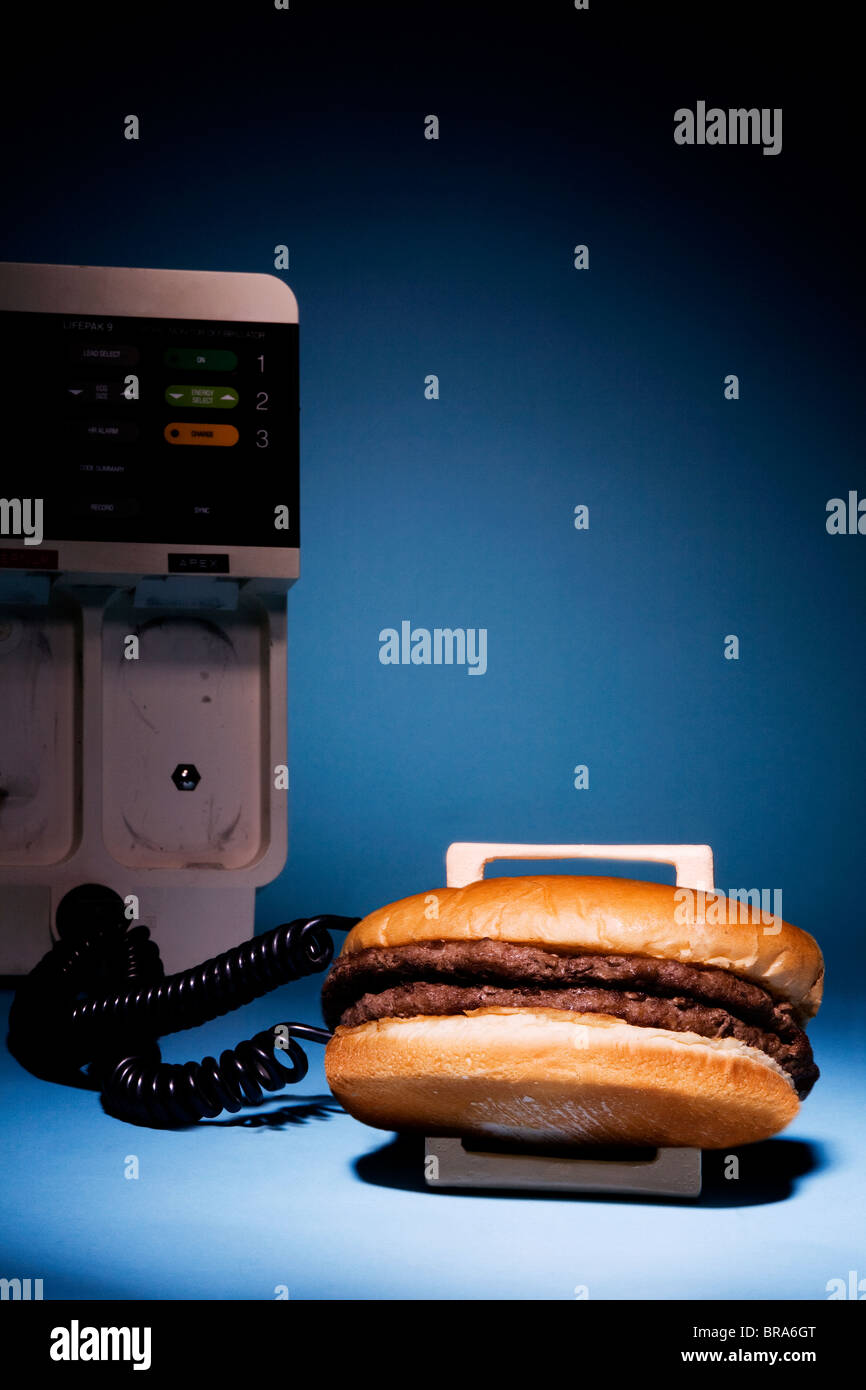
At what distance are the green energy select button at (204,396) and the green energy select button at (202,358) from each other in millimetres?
32

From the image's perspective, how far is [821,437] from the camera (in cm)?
315

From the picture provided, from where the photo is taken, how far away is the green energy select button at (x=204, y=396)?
1.97m

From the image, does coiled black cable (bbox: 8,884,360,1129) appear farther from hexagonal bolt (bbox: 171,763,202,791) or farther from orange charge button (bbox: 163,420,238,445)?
orange charge button (bbox: 163,420,238,445)

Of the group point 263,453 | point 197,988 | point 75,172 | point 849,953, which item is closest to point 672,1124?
point 197,988

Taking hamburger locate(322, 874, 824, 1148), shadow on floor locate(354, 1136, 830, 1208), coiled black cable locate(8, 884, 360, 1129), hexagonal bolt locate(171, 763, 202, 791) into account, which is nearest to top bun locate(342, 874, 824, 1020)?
hamburger locate(322, 874, 824, 1148)

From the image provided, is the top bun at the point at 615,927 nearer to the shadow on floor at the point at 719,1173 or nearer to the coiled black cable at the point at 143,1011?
the shadow on floor at the point at 719,1173

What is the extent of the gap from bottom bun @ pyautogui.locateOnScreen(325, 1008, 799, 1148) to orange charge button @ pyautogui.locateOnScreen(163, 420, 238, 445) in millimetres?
1002

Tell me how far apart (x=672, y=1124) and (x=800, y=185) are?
259cm

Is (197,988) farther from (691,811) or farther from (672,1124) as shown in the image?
(691,811)

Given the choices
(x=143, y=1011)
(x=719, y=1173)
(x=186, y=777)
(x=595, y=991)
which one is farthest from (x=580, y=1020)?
(x=186, y=777)

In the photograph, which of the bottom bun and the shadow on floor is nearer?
the bottom bun

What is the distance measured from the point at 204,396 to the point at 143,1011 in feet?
2.86

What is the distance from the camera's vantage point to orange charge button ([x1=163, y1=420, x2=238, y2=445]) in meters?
1.96

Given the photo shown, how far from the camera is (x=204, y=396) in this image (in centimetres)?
198
